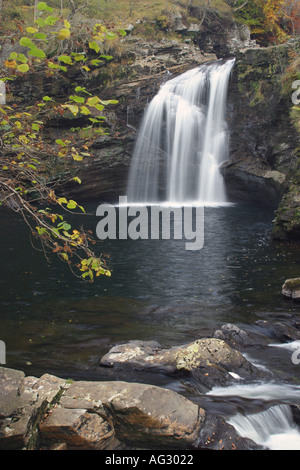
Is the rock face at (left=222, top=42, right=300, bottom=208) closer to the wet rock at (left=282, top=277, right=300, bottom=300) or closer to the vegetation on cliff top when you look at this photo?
the vegetation on cliff top

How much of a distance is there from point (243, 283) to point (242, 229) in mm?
7858

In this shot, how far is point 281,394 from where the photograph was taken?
662 centimetres

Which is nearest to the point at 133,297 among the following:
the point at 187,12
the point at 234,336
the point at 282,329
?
the point at 234,336

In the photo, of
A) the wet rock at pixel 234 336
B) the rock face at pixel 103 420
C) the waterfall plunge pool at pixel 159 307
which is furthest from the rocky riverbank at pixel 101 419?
the wet rock at pixel 234 336

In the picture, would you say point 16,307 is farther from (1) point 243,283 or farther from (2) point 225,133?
(2) point 225,133

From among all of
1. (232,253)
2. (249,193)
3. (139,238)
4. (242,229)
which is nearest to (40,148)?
(232,253)

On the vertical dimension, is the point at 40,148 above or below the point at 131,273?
above

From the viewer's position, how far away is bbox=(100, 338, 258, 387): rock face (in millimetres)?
6891

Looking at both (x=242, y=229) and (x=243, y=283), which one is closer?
(x=243, y=283)

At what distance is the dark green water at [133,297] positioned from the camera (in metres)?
8.29

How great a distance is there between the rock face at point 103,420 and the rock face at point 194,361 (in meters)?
1.35

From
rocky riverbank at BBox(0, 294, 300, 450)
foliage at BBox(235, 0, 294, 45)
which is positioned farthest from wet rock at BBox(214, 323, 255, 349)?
foliage at BBox(235, 0, 294, 45)

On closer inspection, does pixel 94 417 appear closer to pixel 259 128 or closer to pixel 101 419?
pixel 101 419

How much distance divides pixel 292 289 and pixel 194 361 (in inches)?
194
